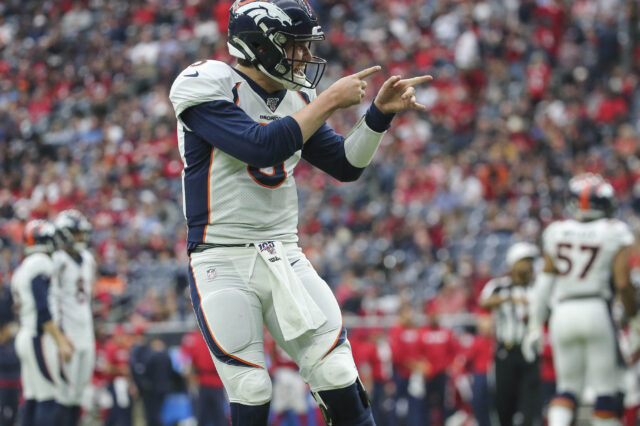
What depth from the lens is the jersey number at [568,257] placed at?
791 centimetres

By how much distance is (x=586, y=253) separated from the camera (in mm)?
7938

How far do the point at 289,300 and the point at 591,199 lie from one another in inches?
173

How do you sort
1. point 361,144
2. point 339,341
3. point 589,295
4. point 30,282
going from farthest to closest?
1. point 30,282
2. point 589,295
3. point 361,144
4. point 339,341

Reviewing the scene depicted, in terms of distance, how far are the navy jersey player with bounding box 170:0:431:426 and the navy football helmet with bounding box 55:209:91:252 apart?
4.60 meters

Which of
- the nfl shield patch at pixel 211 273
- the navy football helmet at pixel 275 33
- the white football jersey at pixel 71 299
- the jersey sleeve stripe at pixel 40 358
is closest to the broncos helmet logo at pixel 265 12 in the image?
the navy football helmet at pixel 275 33

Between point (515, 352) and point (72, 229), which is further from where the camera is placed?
point (515, 352)

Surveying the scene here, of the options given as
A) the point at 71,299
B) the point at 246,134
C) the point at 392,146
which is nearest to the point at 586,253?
the point at 71,299

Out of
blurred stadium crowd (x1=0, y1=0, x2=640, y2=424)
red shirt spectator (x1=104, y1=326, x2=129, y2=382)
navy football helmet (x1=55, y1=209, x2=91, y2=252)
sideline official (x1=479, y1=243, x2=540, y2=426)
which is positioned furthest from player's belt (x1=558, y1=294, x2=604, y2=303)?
red shirt spectator (x1=104, y1=326, x2=129, y2=382)

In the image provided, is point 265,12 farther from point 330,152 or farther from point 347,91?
point 330,152

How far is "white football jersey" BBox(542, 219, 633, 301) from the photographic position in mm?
7898

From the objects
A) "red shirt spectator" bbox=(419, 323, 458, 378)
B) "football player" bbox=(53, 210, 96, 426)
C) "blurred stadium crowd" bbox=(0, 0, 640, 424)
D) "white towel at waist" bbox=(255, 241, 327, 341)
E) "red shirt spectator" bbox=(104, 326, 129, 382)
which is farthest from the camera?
"blurred stadium crowd" bbox=(0, 0, 640, 424)

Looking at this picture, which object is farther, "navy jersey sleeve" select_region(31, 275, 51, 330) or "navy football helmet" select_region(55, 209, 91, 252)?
"navy football helmet" select_region(55, 209, 91, 252)

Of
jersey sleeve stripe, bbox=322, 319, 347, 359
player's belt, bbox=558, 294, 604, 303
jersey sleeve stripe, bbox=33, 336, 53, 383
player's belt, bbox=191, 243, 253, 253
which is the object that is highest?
player's belt, bbox=191, 243, 253, 253

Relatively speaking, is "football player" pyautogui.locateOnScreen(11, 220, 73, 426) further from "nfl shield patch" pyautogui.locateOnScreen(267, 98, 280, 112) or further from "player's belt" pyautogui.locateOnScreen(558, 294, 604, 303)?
"nfl shield patch" pyautogui.locateOnScreen(267, 98, 280, 112)
